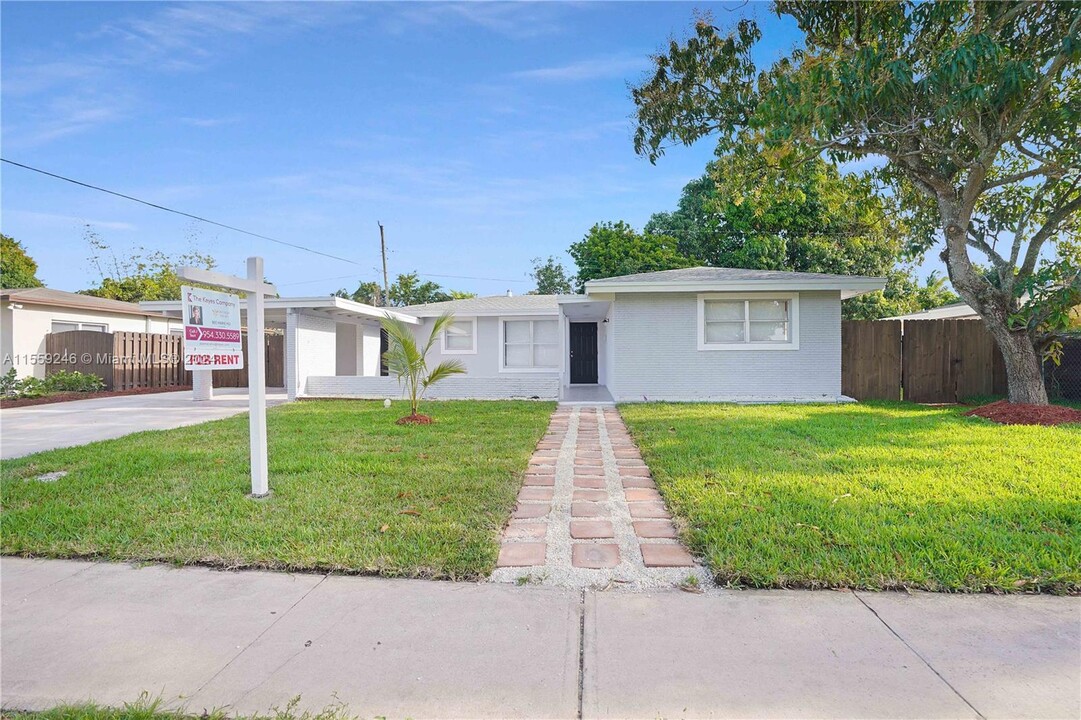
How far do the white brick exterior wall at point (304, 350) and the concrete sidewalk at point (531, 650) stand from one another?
37.4 ft

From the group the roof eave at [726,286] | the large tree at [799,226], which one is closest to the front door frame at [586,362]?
the large tree at [799,226]

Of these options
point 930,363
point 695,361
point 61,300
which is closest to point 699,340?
point 695,361

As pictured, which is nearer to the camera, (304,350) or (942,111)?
(942,111)

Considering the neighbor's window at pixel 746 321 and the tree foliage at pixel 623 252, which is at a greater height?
the tree foliage at pixel 623 252

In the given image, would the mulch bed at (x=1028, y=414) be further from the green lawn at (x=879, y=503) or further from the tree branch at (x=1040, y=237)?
the tree branch at (x=1040, y=237)

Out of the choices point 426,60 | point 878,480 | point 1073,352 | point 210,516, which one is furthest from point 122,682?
point 1073,352

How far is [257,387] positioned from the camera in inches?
190

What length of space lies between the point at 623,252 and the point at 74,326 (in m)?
21.3

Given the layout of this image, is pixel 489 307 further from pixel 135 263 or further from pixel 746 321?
pixel 135 263

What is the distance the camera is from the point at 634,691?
2.14 meters

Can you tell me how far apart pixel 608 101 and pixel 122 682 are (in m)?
13.4

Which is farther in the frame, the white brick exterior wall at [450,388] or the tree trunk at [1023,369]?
the white brick exterior wall at [450,388]

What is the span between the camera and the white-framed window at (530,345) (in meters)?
16.0

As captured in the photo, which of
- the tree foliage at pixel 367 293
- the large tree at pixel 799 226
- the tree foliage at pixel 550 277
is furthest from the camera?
the tree foliage at pixel 367 293
